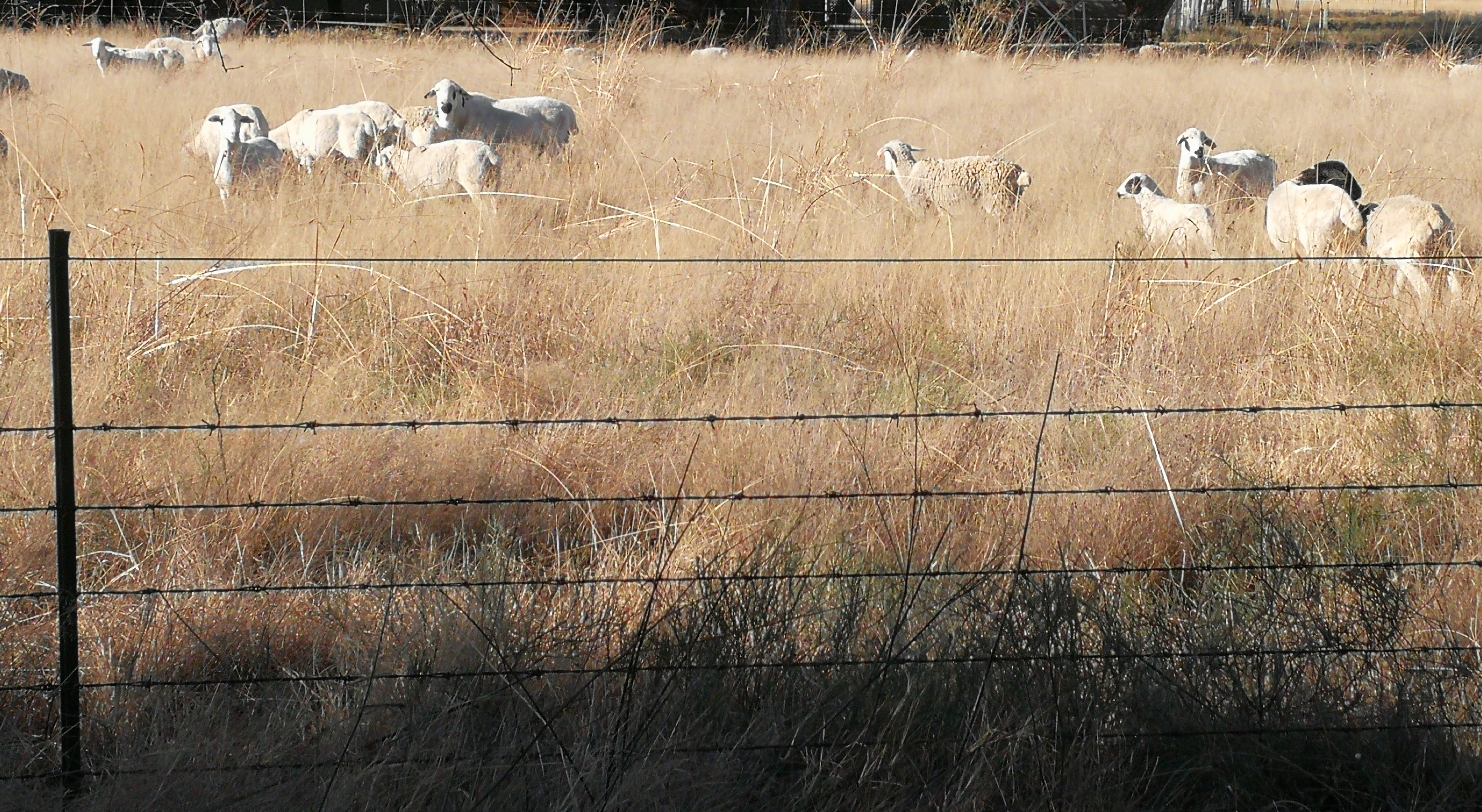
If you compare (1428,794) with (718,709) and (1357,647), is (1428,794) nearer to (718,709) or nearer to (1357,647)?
(1357,647)

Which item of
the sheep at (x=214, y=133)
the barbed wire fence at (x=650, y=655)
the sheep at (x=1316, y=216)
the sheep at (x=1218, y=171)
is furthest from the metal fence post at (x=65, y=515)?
the sheep at (x=1218, y=171)

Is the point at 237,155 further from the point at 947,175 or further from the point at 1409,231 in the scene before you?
the point at 1409,231

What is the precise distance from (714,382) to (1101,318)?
1.81m

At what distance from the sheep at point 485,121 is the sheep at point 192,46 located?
586cm

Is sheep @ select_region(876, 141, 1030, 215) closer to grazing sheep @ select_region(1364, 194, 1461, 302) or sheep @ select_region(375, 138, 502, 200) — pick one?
grazing sheep @ select_region(1364, 194, 1461, 302)

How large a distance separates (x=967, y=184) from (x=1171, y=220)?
5.06ft

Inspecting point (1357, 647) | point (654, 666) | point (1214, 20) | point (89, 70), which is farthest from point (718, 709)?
point (1214, 20)

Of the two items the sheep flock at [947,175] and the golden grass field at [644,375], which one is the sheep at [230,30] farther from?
the golden grass field at [644,375]

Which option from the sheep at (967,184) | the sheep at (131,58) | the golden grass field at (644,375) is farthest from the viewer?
the sheep at (131,58)

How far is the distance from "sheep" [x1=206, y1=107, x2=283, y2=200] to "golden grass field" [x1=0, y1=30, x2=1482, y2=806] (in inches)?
10.4

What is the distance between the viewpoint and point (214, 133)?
30.5 feet

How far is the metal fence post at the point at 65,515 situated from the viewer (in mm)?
2461

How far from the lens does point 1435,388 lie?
16.3 ft

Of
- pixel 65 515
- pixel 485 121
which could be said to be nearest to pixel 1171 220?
pixel 485 121
